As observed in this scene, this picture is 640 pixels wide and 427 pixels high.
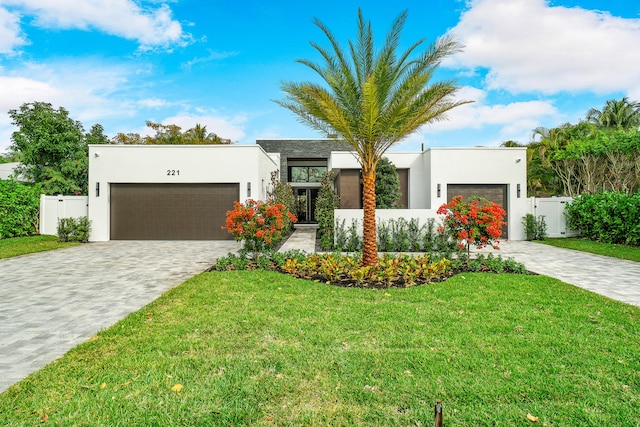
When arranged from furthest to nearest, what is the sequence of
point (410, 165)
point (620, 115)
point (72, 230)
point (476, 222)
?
point (620, 115) < point (410, 165) < point (72, 230) < point (476, 222)

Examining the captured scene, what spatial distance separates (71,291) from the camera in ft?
20.4

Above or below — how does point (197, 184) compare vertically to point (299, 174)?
below

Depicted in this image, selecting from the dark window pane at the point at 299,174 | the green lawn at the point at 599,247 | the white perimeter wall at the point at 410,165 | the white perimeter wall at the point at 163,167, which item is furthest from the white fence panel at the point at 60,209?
the green lawn at the point at 599,247

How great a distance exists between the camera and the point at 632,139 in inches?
750

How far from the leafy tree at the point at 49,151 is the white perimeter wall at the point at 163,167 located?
639cm

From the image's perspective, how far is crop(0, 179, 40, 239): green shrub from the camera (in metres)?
A: 13.0

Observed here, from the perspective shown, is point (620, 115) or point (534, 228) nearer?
point (534, 228)

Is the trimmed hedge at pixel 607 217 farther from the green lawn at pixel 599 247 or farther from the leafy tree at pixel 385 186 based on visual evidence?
the leafy tree at pixel 385 186

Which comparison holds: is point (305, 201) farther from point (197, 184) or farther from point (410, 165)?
point (197, 184)

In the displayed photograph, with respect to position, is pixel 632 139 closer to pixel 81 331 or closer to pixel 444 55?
pixel 444 55

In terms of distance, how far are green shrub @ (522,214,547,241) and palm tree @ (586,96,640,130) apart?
20.6 metres

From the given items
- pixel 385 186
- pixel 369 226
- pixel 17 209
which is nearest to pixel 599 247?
pixel 385 186

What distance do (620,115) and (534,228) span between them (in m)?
22.4

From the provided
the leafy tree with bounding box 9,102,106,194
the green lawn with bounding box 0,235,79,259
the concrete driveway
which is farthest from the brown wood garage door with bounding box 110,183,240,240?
the leafy tree with bounding box 9,102,106,194
